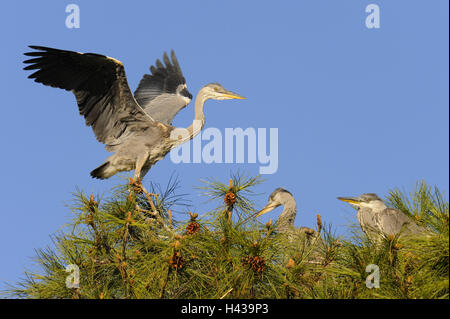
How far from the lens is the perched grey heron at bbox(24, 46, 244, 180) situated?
8.17 metres

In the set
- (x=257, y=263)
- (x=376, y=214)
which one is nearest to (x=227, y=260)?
(x=257, y=263)

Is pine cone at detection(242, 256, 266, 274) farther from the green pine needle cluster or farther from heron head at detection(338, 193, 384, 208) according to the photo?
heron head at detection(338, 193, 384, 208)

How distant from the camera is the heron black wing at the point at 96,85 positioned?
813 cm

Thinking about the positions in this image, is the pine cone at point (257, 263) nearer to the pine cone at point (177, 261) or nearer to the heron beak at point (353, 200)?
the pine cone at point (177, 261)

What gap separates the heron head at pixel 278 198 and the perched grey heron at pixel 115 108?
1702mm

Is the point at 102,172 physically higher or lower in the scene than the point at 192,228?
higher

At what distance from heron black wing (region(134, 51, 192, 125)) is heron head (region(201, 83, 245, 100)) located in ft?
2.95

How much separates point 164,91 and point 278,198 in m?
3.80

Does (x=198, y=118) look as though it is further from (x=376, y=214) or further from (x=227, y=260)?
(x=227, y=260)

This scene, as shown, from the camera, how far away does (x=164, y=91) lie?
11539mm

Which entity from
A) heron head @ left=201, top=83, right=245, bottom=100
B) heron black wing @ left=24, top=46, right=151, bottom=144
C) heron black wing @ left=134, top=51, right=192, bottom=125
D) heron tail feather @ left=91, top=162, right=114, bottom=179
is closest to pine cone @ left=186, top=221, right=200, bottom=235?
heron black wing @ left=24, top=46, right=151, bottom=144

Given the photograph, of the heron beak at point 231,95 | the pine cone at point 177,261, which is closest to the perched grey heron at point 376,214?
the heron beak at point 231,95
